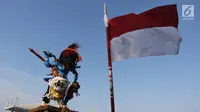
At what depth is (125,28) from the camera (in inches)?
443

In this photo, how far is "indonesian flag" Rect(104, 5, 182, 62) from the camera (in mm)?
10580

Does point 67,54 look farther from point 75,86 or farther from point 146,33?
point 146,33

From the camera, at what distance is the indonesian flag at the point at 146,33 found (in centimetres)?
1058

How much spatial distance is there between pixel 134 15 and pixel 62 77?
323 inches

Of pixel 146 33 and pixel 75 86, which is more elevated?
pixel 146 33

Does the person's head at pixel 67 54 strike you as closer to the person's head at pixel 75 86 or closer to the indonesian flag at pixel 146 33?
the person's head at pixel 75 86

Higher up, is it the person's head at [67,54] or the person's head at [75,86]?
the person's head at [67,54]

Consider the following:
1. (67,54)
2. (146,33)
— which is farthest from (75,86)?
(146,33)

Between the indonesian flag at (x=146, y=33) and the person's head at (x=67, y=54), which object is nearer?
the indonesian flag at (x=146, y=33)

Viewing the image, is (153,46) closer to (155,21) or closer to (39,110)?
(155,21)

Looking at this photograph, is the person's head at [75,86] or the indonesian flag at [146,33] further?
the person's head at [75,86]

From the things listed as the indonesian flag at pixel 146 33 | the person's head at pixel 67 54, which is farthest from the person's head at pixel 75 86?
the indonesian flag at pixel 146 33

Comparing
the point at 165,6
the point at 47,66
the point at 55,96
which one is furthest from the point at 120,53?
the point at 47,66

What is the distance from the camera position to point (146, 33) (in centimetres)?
1113
